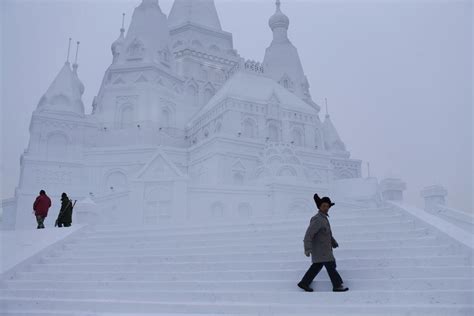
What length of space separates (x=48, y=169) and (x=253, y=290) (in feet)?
86.9

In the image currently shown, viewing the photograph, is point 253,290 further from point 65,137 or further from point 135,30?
point 135,30

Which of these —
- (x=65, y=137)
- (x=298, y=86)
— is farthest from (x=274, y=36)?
(x=65, y=137)

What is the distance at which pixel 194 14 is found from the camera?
150 ft

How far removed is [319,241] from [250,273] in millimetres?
1869

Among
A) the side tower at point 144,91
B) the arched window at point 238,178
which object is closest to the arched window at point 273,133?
the arched window at point 238,178

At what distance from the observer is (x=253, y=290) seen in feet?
24.1

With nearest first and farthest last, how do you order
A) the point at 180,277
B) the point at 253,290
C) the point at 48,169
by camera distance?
1. the point at 253,290
2. the point at 180,277
3. the point at 48,169

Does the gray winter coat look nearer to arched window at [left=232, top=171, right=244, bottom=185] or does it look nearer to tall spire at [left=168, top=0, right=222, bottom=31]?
arched window at [left=232, top=171, right=244, bottom=185]

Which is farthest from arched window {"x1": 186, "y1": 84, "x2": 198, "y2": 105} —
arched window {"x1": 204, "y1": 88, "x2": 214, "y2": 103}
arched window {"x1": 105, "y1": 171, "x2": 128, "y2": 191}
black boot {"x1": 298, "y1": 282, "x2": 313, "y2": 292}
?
black boot {"x1": 298, "y1": 282, "x2": 313, "y2": 292}

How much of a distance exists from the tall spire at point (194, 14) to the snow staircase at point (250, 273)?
39.0 metres

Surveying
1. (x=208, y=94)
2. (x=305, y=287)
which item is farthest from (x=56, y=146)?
(x=305, y=287)

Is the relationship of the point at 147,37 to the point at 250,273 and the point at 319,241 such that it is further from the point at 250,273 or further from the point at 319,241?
the point at 319,241

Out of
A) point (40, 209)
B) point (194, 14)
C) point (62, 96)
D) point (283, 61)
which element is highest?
point (194, 14)

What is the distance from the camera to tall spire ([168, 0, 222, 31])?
45522mm
